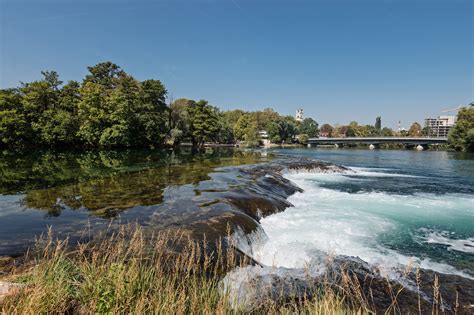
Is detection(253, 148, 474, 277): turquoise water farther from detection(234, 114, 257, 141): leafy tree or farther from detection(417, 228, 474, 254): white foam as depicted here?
detection(234, 114, 257, 141): leafy tree

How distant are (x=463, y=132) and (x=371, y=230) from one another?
88.7 m

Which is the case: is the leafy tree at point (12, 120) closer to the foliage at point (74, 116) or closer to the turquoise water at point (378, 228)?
the foliage at point (74, 116)

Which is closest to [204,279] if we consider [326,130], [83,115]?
[83,115]

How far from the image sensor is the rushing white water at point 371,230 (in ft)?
27.8

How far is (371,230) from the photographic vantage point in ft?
37.9

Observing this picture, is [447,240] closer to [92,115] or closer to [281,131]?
[92,115]

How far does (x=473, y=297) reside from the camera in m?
5.74

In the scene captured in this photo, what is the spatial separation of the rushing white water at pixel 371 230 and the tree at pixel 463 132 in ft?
240

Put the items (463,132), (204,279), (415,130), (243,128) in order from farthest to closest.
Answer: (415,130) < (243,128) < (463,132) < (204,279)

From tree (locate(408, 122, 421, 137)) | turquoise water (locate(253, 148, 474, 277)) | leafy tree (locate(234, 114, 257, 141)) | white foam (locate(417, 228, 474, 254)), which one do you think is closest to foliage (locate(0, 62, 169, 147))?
turquoise water (locate(253, 148, 474, 277))

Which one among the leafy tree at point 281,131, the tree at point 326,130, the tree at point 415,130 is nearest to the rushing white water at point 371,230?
the leafy tree at point 281,131

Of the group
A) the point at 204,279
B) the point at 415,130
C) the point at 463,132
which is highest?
the point at 415,130

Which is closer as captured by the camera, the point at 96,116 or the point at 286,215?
the point at 286,215

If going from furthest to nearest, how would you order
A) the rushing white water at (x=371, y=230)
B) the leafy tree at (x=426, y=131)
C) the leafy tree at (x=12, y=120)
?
1. the leafy tree at (x=426, y=131)
2. the leafy tree at (x=12, y=120)
3. the rushing white water at (x=371, y=230)
